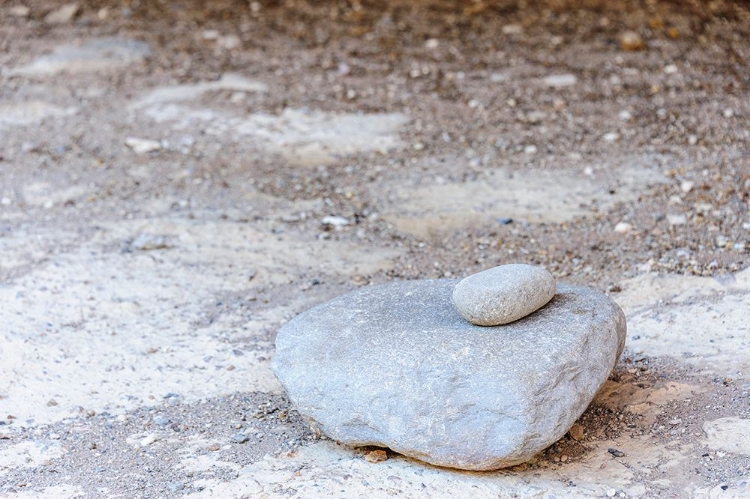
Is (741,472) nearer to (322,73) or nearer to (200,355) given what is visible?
(200,355)

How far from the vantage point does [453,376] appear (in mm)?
2438

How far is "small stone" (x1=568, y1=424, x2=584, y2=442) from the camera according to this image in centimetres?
265

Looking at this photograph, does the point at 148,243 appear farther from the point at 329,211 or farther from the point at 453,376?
the point at 453,376

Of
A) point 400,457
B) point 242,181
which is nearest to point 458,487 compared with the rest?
point 400,457

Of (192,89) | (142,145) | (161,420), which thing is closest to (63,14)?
(192,89)

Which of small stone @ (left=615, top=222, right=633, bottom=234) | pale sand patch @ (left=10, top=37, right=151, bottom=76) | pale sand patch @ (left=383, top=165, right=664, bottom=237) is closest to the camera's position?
small stone @ (left=615, top=222, right=633, bottom=234)

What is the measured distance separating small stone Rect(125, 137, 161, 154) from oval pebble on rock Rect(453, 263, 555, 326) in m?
2.73

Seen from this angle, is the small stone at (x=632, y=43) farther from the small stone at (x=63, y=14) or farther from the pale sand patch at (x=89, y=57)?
the small stone at (x=63, y=14)

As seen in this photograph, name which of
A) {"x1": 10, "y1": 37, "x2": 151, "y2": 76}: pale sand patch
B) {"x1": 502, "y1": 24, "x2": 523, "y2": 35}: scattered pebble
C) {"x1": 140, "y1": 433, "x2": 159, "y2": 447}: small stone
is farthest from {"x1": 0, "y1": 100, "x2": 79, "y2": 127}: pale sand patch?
{"x1": 140, "y1": 433, "x2": 159, "y2": 447}: small stone

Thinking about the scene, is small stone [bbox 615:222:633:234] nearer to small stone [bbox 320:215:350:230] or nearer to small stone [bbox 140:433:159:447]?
small stone [bbox 320:215:350:230]

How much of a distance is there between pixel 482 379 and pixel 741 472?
0.73 metres

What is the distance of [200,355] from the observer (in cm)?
325

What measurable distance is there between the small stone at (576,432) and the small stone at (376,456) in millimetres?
561

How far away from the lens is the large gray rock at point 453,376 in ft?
7.83
